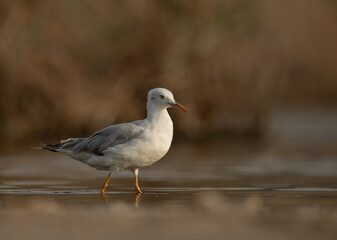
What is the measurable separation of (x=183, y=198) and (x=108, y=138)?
136cm

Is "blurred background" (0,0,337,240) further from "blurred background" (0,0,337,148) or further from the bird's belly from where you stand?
the bird's belly

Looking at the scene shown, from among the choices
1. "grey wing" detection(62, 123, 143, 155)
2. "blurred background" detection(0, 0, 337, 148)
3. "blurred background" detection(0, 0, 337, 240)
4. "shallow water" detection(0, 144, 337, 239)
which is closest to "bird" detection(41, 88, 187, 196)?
"grey wing" detection(62, 123, 143, 155)

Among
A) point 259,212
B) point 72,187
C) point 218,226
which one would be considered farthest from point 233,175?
point 218,226

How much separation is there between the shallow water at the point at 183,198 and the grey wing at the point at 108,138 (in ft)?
1.73

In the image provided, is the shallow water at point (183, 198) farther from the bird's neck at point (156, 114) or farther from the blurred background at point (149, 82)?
the bird's neck at point (156, 114)

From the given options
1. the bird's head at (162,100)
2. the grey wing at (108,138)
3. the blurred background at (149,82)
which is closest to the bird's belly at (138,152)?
the grey wing at (108,138)

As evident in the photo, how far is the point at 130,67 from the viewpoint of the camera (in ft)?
71.8

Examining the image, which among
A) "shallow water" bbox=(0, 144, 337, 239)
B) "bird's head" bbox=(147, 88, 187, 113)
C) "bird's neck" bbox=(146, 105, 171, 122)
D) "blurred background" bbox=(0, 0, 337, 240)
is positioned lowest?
"shallow water" bbox=(0, 144, 337, 239)

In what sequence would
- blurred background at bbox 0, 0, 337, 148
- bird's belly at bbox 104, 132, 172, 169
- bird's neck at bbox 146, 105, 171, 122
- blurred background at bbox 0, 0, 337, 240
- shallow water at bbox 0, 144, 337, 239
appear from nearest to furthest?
shallow water at bbox 0, 144, 337, 239 → bird's belly at bbox 104, 132, 172, 169 → bird's neck at bbox 146, 105, 171, 122 → blurred background at bbox 0, 0, 337, 240 → blurred background at bbox 0, 0, 337, 148

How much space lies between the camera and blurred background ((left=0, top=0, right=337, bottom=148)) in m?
21.2

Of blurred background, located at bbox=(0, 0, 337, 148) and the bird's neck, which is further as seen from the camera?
blurred background, located at bbox=(0, 0, 337, 148)

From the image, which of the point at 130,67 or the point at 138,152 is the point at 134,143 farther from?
the point at 130,67

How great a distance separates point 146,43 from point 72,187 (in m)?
10.8

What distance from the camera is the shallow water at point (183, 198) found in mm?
7559
